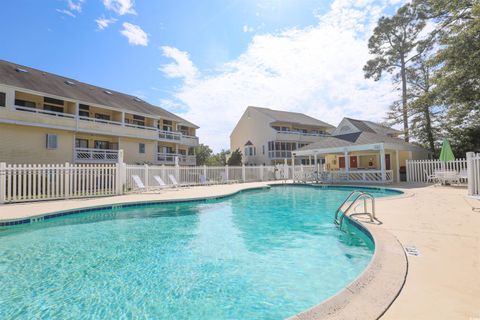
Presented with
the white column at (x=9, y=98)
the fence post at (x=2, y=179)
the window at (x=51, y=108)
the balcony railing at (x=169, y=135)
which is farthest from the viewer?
the balcony railing at (x=169, y=135)

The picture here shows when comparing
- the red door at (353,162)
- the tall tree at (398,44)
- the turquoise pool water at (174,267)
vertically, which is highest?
the tall tree at (398,44)

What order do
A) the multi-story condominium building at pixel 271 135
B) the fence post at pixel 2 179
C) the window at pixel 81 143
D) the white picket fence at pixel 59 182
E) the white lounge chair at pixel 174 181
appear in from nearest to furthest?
1. the fence post at pixel 2 179
2. the white picket fence at pixel 59 182
3. the white lounge chair at pixel 174 181
4. the window at pixel 81 143
5. the multi-story condominium building at pixel 271 135

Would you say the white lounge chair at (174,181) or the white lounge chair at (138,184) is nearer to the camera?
the white lounge chair at (138,184)

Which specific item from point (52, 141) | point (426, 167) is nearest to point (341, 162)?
point (426, 167)

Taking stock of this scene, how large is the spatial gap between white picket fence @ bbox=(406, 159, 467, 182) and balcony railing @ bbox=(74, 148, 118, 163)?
939 inches

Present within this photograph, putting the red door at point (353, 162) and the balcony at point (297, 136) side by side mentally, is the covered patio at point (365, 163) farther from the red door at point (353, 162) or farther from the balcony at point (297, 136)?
the balcony at point (297, 136)

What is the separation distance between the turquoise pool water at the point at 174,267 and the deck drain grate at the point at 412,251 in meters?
0.75

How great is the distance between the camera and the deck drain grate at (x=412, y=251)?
11.6 ft

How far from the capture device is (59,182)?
11.4 meters

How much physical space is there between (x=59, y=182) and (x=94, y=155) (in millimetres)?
9797

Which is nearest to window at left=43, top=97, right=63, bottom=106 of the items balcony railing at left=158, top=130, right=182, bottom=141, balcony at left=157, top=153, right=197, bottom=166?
balcony railing at left=158, top=130, right=182, bottom=141

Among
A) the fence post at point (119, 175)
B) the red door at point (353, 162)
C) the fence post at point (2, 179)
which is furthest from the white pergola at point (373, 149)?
the fence post at point (2, 179)

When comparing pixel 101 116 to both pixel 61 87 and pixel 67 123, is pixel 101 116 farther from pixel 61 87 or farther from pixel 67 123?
pixel 67 123

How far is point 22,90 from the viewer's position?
16375mm
